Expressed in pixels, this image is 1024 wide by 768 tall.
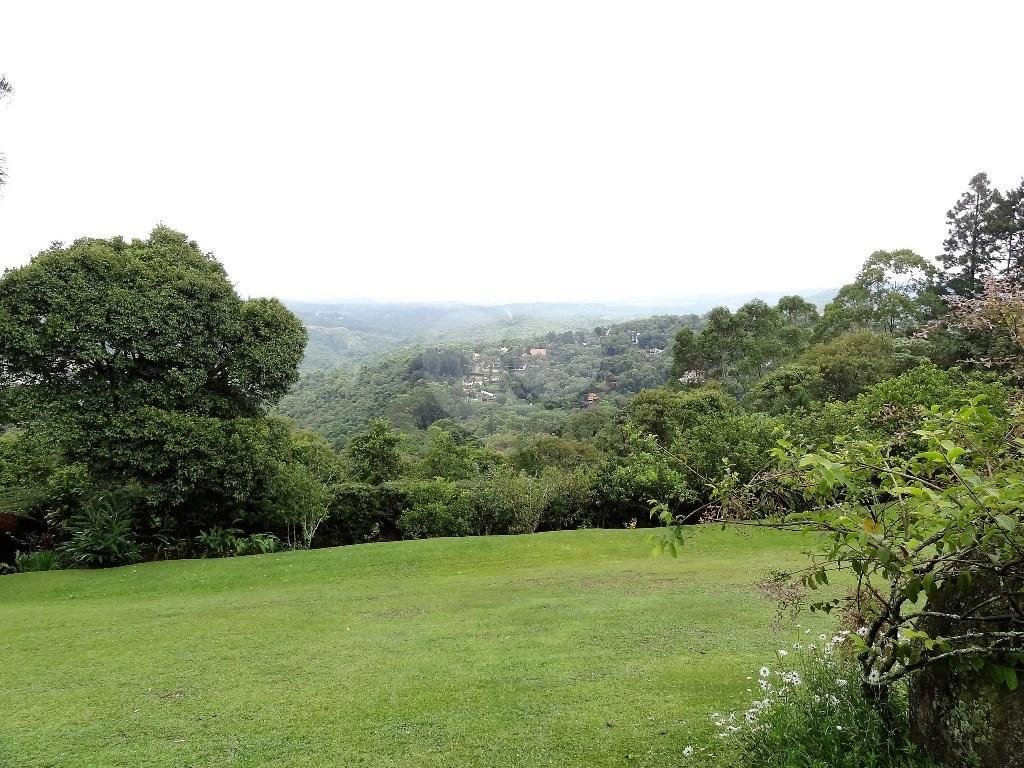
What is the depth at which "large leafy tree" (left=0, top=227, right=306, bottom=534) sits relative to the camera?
11.2 m

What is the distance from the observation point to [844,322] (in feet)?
111

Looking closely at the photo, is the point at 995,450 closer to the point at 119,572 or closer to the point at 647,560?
the point at 647,560

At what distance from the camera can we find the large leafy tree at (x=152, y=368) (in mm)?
11242

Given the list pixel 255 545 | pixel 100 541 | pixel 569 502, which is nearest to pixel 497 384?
pixel 569 502

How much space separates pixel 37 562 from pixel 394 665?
10.0 m

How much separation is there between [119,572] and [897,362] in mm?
27367

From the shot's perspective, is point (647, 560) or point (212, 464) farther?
point (212, 464)

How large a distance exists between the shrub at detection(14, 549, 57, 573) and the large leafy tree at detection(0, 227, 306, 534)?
5.03 ft

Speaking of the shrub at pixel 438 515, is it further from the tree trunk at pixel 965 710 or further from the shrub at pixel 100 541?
the tree trunk at pixel 965 710

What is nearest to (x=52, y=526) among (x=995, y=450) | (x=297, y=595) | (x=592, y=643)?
(x=297, y=595)

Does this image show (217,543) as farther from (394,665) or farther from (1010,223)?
(1010,223)

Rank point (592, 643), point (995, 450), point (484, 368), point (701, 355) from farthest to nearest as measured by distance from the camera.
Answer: point (484, 368)
point (701, 355)
point (592, 643)
point (995, 450)

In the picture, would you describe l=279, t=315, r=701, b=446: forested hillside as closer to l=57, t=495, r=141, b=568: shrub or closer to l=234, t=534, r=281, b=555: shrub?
l=234, t=534, r=281, b=555: shrub

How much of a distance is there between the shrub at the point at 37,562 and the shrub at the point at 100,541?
0.42 ft
